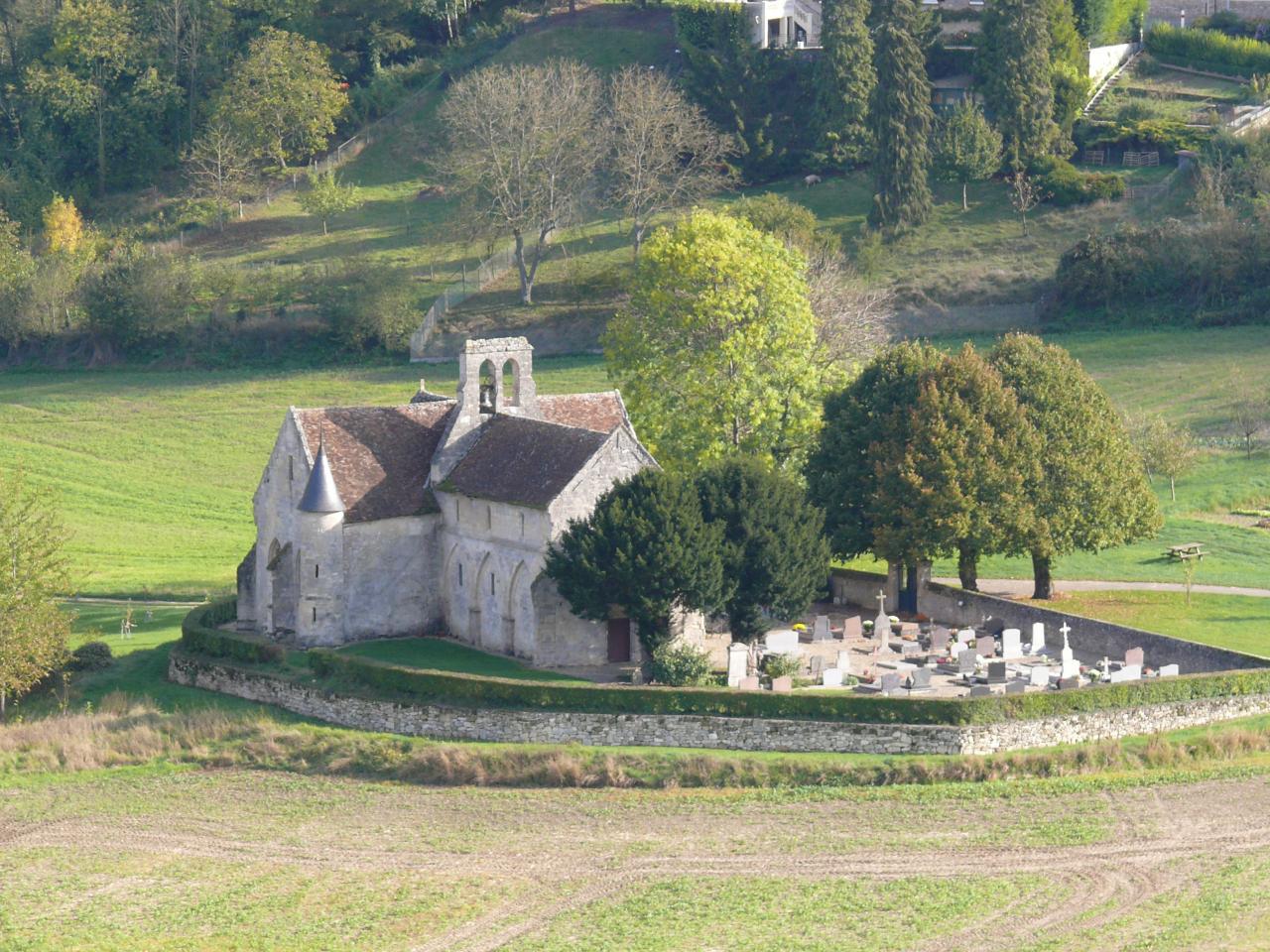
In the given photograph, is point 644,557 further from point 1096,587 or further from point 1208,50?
point 1208,50

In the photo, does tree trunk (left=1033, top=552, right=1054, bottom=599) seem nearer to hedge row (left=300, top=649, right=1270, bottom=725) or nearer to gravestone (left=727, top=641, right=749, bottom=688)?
hedge row (left=300, top=649, right=1270, bottom=725)

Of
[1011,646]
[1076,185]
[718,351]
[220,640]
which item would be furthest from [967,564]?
[1076,185]

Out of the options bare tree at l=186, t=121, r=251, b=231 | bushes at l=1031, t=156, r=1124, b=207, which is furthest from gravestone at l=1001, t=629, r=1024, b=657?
bare tree at l=186, t=121, r=251, b=231

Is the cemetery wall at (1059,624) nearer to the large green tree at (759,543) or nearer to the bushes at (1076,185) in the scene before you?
the large green tree at (759,543)

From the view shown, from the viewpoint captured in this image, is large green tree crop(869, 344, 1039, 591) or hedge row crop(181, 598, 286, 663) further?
large green tree crop(869, 344, 1039, 591)

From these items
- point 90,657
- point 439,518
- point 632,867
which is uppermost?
point 439,518

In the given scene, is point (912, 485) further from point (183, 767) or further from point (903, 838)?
point (183, 767)
